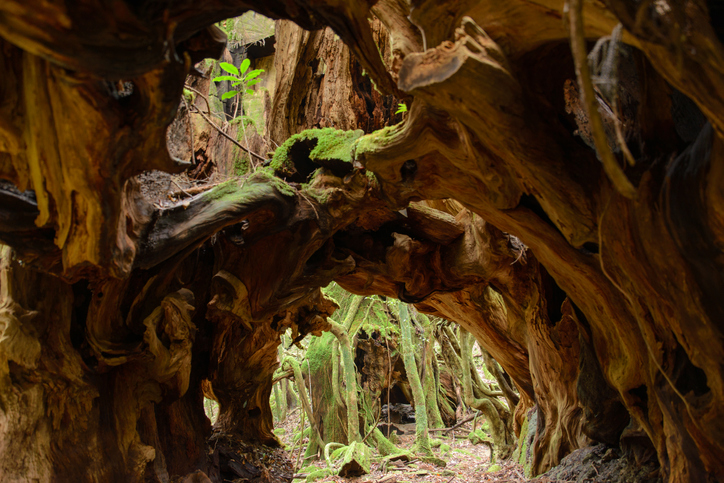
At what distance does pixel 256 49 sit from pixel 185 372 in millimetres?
5970

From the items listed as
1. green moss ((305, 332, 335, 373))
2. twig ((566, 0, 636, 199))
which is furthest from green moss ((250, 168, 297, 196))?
green moss ((305, 332, 335, 373))

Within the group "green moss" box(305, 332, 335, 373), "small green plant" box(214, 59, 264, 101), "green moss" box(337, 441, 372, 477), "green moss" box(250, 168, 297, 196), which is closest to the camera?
"small green plant" box(214, 59, 264, 101)

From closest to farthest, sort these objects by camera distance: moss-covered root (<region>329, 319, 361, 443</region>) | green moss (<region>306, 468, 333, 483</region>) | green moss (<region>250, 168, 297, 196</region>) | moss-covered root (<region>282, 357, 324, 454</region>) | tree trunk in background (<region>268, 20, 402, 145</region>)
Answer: green moss (<region>250, 168, 297, 196</region>), tree trunk in background (<region>268, 20, 402, 145</region>), green moss (<region>306, 468, 333, 483</region>), moss-covered root (<region>329, 319, 361, 443</region>), moss-covered root (<region>282, 357, 324, 454</region>)

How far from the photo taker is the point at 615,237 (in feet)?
6.66

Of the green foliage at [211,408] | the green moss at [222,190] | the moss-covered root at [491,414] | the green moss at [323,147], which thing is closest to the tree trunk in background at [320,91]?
the green moss at [323,147]

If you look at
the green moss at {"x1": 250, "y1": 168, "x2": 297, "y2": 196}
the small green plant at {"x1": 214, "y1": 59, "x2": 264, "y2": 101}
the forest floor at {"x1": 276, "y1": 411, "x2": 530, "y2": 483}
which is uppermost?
the small green plant at {"x1": 214, "y1": 59, "x2": 264, "y2": 101}

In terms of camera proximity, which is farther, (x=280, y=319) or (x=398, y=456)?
(x=398, y=456)

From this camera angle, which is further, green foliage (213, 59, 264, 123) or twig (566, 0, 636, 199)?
green foliage (213, 59, 264, 123)

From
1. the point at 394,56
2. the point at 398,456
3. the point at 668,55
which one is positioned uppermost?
the point at 394,56

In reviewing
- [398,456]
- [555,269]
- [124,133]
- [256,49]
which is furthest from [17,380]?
[256,49]

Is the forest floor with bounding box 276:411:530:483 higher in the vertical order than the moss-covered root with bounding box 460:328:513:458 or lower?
lower

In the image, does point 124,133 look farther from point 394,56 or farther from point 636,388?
point 636,388

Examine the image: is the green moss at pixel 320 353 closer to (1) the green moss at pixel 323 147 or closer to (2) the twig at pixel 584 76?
(1) the green moss at pixel 323 147

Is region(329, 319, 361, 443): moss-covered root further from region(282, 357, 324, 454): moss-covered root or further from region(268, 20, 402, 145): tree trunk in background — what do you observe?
region(268, 20, 402, 145): tree trunk in background
